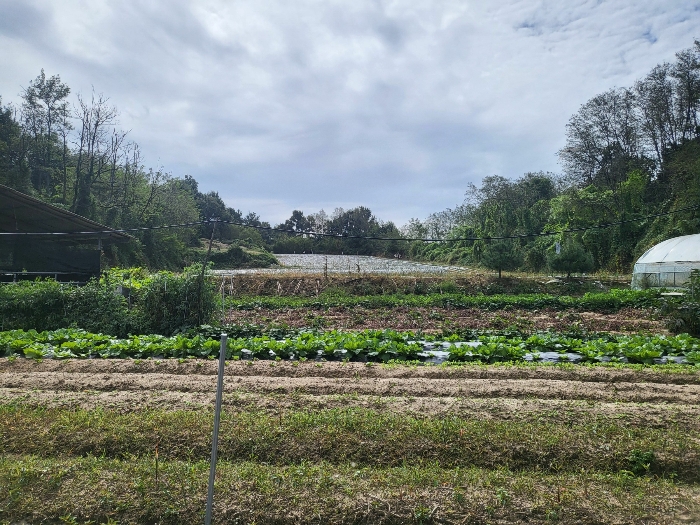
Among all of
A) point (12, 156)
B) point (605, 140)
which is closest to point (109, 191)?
point (12, 156)

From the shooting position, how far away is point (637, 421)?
5.25m

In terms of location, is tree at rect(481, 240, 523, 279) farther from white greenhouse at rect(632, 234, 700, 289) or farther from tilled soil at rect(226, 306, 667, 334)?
tilled soil at rect(226, 306, 667, 334)

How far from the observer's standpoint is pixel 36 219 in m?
16.8

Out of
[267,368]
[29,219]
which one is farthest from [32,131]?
[267,368]

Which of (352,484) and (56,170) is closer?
(352,484)

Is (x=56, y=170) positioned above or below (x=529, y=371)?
above

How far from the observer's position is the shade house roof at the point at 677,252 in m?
20.2

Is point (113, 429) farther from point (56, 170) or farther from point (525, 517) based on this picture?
point (56, 170)

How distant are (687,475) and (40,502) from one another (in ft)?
18.4

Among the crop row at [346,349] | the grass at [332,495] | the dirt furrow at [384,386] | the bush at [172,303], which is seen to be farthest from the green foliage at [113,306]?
the grass at [332,495]

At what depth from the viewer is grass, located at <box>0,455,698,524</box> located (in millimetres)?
→ 3723

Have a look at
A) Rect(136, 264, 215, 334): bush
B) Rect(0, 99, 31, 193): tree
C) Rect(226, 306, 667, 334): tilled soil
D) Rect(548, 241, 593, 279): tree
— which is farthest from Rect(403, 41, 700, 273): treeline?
Rect(0, 99, 31, 193): tree

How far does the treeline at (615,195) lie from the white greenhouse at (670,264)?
9.08 ft

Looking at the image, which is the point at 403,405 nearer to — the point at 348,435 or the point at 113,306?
the point at 348,435
